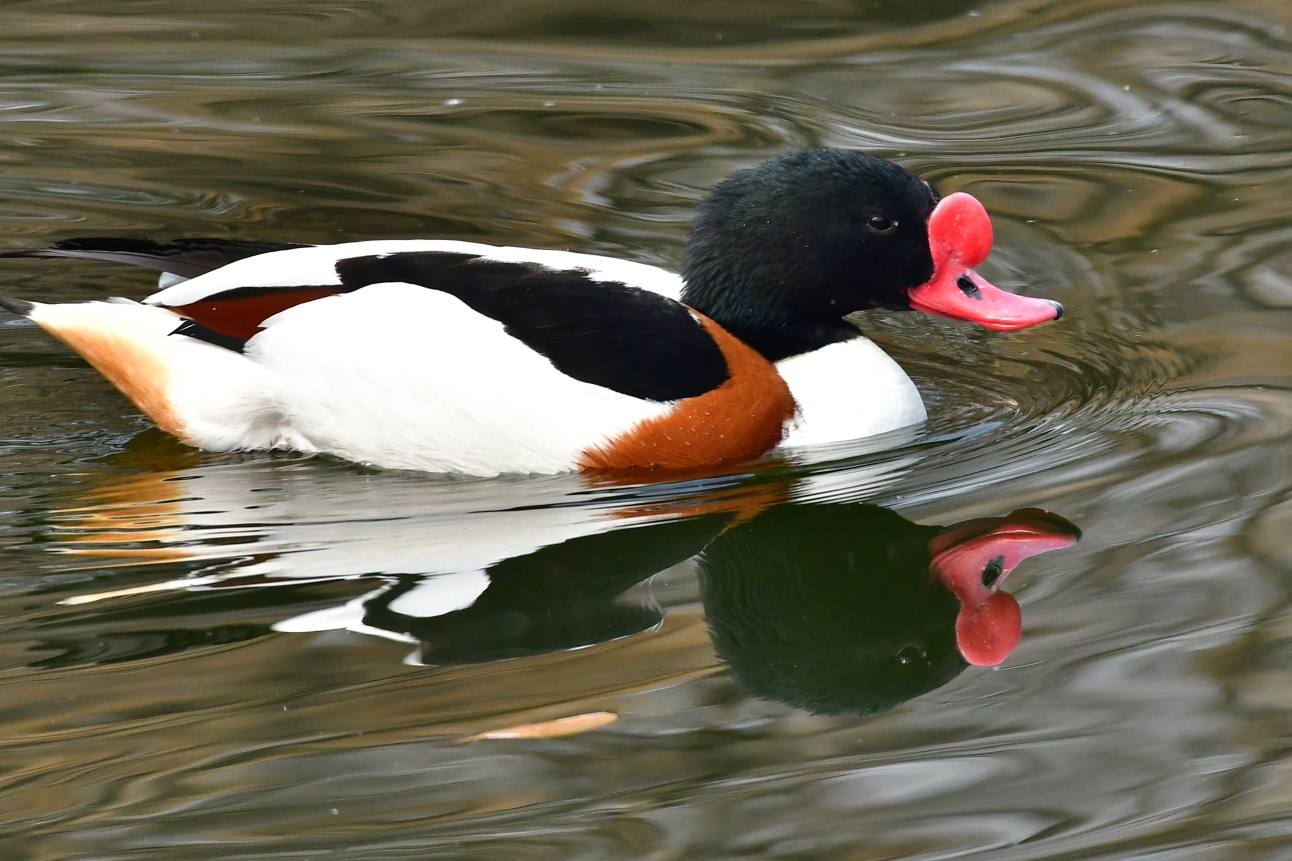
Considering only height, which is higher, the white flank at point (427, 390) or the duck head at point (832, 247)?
the duck head at point (832, 247)

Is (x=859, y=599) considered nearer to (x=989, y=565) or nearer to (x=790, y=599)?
(x=790, y=599)

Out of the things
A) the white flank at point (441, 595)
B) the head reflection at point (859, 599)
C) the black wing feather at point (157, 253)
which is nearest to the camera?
the head reflection at point (859, 599)

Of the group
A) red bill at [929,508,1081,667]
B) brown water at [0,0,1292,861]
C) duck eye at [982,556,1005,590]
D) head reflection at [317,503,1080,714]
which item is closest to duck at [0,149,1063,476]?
brown water at [0,0,1292,861]

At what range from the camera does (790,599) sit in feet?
15.2

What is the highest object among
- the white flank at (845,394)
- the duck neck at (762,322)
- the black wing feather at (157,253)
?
the black wing feather at (157,253)

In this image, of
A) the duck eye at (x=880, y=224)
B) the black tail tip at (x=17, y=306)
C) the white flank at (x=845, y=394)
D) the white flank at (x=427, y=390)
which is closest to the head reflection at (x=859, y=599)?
the white flank at (x=845, y=394)

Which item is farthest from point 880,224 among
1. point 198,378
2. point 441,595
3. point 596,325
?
point 198,378

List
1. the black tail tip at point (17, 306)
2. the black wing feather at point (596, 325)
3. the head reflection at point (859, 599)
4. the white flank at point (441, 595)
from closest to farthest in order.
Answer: the head reflection at point (859, 599) → the white flank at point (441, 595) → the black wing feather at point (596, 325) → the black tail tip at point (17, 306)

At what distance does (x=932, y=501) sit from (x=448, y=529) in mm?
1425

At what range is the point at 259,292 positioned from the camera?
5.61 metres

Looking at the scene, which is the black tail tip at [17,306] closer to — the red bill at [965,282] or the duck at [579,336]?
the duck at [579,336]

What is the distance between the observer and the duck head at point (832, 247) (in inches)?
215

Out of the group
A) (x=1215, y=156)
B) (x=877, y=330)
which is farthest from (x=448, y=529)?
(x=1215, y=156)

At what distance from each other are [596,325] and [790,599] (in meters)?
1.12
